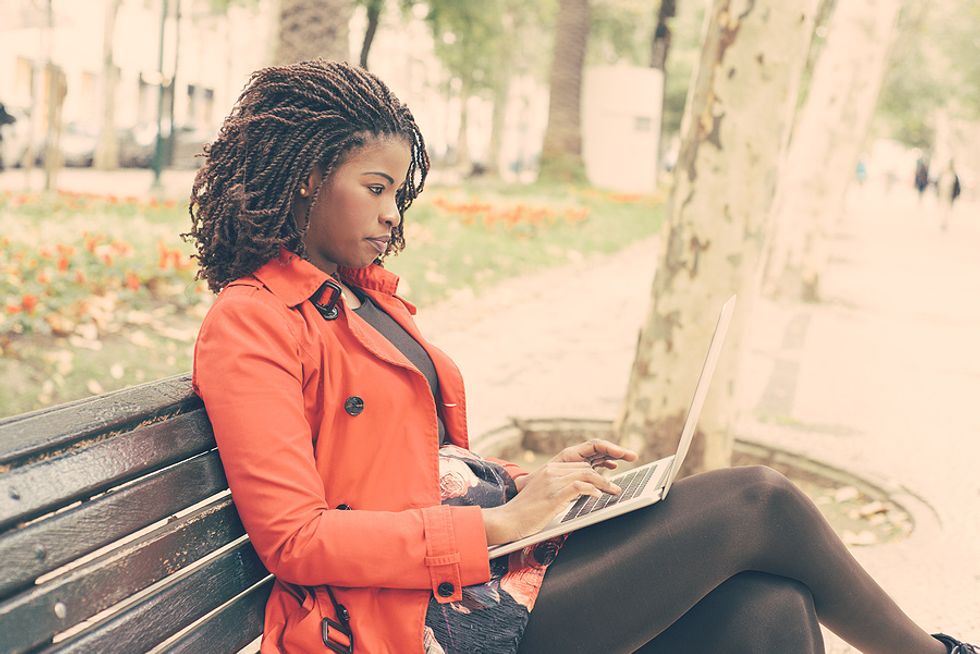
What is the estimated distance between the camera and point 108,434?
165 centimetres

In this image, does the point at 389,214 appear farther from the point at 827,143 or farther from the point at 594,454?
the point at 827,143

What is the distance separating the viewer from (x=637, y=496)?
2.07 metres

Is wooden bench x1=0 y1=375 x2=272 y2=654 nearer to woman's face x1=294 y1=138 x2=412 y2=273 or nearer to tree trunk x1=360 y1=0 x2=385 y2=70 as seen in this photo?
woman's face x1=294 y1=138 x2=412 y2=273

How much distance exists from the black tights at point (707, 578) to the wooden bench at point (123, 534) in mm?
591

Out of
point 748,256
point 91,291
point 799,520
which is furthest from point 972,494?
point 91,291

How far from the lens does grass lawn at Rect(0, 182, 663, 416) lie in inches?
197

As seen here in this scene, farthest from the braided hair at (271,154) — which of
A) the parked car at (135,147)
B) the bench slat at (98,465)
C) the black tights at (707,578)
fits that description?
the parked car at (135,147)

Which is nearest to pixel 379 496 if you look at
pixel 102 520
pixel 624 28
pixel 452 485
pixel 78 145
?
pixel 452 485

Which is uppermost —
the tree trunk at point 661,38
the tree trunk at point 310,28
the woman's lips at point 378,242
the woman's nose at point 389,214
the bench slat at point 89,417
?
the tree trunk at point 661,38

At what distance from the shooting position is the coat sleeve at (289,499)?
178cm

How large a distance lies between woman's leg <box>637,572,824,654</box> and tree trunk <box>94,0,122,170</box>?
22538mm

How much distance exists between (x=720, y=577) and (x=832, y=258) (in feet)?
56.0

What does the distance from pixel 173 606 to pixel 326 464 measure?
38 cm

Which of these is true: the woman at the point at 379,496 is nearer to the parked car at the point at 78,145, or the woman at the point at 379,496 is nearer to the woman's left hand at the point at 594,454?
the woman's left hand at the point at 594,454
